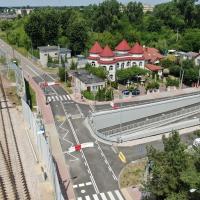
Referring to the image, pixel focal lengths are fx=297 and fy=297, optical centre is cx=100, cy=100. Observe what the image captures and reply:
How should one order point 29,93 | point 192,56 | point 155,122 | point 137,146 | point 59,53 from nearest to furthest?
point 137,146 < point 155,122 < point 29,93 < point 192,56 < point 59,53

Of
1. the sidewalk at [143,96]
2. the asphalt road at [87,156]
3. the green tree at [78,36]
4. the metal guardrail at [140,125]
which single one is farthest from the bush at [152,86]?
the green tree at [78,36]

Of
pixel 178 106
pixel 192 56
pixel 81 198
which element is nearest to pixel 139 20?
pixel 192 56

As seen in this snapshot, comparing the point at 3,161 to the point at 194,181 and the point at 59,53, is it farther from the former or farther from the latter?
the point at 59,53

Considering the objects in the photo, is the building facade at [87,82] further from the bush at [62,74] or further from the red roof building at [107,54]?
the red roof building at [107,54]

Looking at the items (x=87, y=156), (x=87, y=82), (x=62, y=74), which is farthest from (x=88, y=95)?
(x=87, y=156)

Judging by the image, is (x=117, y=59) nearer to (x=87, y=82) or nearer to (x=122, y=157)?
(x=87, y=82)

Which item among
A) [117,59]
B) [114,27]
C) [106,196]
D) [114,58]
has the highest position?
[114,27]
